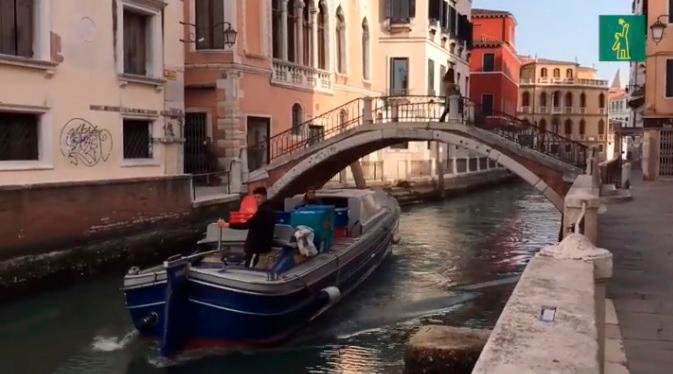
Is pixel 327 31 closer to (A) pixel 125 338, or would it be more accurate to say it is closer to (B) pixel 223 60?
(B) pixel 223 60

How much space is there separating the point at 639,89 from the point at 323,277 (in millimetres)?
20505

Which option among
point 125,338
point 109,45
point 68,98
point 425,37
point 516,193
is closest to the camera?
point 125,338

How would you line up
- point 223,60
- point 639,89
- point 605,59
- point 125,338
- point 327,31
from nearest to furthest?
point 125,338
point 605,59
point 223,60
point 327,31
point 639,89

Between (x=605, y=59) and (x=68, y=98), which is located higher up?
(x=605, y=59)

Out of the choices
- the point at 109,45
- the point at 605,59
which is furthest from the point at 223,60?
the point at 605,59

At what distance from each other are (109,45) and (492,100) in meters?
30.6

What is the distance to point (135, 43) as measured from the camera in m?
12.4

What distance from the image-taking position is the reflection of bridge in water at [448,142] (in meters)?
13.9

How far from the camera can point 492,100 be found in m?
39.8

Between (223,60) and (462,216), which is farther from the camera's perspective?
(462,216)

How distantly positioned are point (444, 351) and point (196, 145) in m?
12.0

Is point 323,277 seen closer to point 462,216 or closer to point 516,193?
point 462,216

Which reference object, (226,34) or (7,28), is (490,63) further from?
(7,28)

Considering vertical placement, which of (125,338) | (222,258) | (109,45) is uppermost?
(109,45)
